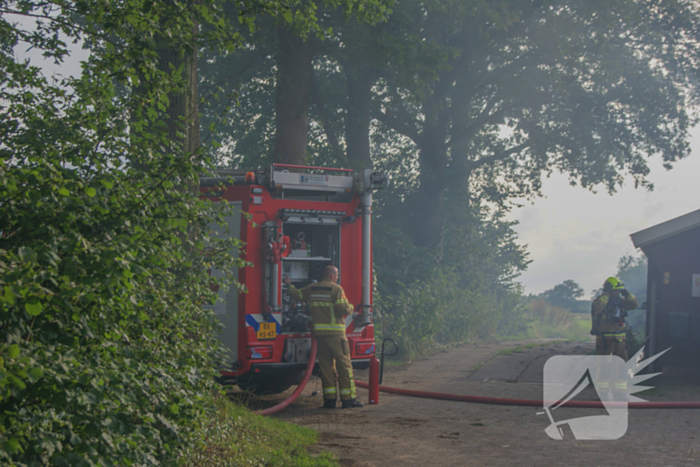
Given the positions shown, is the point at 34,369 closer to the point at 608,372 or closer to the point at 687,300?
the point at 608,372

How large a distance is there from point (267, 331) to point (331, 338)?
2.93 feet

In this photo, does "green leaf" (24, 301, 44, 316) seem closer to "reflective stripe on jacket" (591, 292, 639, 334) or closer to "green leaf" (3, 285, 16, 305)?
"green leaf" (3, 285, 16, 305)

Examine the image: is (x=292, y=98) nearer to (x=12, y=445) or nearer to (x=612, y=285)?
(x=612, y=285)

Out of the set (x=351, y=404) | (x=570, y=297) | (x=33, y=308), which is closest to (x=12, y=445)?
(x=33, y=308)

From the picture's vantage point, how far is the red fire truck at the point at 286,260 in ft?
27.5

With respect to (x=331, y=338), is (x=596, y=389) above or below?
below

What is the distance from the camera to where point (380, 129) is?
2441cm

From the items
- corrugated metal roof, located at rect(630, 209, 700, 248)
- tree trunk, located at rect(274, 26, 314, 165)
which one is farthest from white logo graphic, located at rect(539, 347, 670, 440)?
tree trunk, located at rect(274, 26, 314, 165)

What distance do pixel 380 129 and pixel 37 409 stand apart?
22.4 meters

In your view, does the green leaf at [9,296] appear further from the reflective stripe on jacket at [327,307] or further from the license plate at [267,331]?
the reflective stripe on jacket at [327,307]

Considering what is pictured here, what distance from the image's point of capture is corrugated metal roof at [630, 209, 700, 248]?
37.6ft

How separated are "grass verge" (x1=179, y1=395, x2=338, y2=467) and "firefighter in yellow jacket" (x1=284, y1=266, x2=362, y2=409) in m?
1.91

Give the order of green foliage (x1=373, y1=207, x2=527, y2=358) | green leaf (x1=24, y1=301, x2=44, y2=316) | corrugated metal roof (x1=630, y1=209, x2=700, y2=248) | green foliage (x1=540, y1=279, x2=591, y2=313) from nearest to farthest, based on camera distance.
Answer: green leaf (x1=24, y1=301, x2=44, y2=316), corrugated metal roof (x1=630, y1=209, x2=700, y2=248), green foliage (x1=373, y1=207, x2=527, y2=358), green foliage (x1=540, y1=279, x2=591, y2=313)

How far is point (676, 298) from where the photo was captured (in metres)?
11.9
